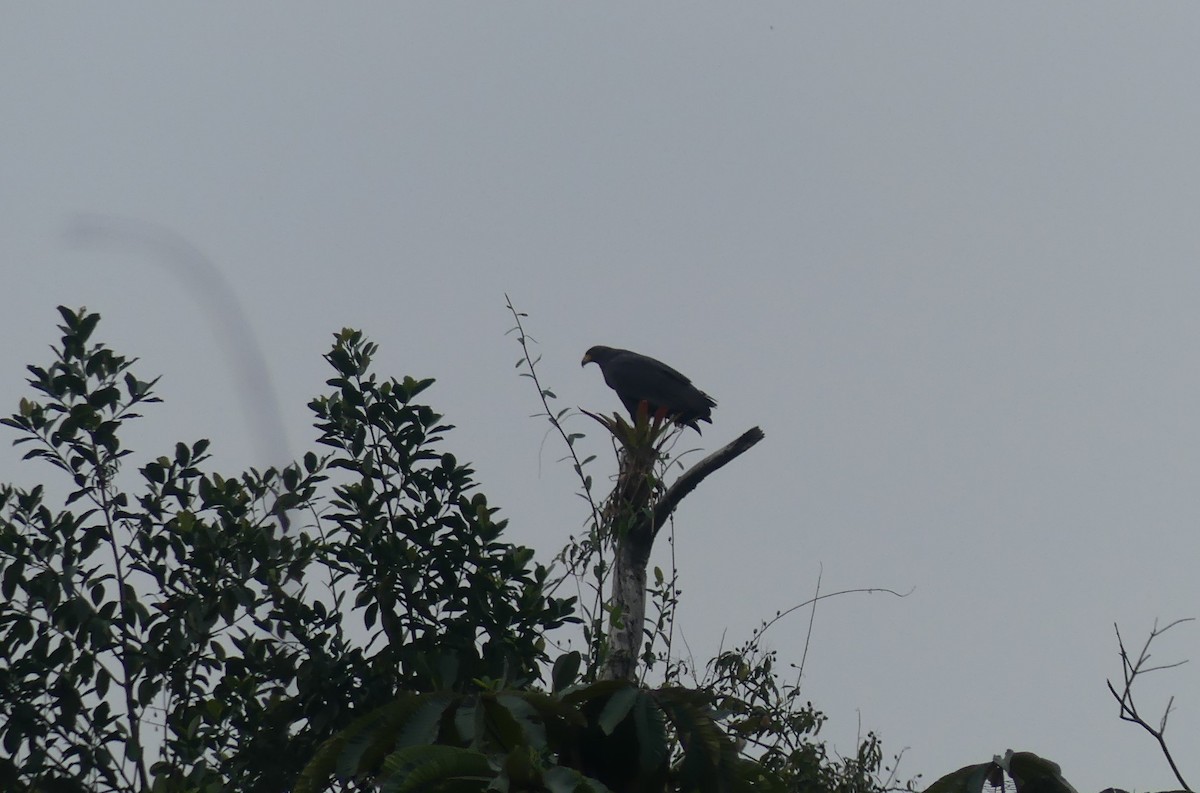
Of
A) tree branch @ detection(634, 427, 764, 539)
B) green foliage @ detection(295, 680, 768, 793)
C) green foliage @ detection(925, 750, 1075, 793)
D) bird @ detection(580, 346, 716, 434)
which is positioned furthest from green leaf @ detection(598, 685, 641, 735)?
bird @ detection(580, 346, 716, 434)


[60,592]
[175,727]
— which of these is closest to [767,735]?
[175,727]

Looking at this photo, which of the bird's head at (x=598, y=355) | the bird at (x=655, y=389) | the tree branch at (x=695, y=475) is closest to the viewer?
the tree branch at (x=695, y=475)

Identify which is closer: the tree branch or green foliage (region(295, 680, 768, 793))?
green foliage (region(295, 680, 768, 793))

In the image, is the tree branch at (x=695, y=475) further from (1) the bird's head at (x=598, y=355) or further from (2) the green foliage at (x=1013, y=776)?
(1) the bird's head at (x=598, y=355)

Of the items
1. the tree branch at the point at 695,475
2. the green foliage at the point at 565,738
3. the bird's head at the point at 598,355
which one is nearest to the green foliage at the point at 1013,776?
the green foliage at the point at 565,738

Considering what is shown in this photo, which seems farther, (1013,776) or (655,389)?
(655,389)

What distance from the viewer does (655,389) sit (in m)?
10.7

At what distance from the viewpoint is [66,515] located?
5266mm

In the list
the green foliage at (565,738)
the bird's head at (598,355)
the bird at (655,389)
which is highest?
the bird's head at (598,355)

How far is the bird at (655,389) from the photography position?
10.4 metres

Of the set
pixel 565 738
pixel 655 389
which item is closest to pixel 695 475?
pixel 565 738

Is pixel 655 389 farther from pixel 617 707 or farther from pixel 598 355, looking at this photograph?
pixel 617 707

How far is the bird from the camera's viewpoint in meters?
10.4

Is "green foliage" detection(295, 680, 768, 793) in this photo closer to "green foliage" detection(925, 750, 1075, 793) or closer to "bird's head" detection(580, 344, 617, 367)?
"green foliage" detection(925, 750, 1075, 793)
